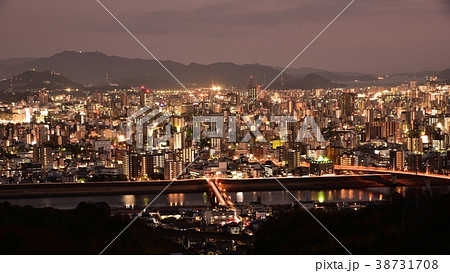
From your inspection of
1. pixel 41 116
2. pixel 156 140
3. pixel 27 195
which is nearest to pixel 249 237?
pixel 27 195

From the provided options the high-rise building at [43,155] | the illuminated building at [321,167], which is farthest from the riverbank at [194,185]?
the high-rise building at [43,155]

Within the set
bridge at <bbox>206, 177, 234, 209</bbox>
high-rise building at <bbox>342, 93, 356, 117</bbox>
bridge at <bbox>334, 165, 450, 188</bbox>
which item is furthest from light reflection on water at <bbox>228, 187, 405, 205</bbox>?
high-rise building at <bbox>342, 93, 356, 117</bbox>

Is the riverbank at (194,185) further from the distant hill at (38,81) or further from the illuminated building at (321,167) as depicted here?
the distant hill at (38,81)

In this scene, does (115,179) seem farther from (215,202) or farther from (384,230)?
(384,230)

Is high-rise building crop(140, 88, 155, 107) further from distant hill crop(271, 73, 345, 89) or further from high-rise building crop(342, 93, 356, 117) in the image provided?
high-rise building crop(342, 93, 356, 117)
